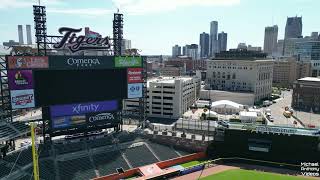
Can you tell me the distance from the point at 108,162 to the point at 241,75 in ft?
316

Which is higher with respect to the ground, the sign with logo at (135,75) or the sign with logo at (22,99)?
the sign with logo at (135,75)

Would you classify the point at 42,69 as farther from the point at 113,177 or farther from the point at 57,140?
the point at 113,177

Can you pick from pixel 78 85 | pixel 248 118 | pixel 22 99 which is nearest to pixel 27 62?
pixel 22 99

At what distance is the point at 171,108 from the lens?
9800cm

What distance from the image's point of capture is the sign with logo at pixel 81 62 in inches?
2116

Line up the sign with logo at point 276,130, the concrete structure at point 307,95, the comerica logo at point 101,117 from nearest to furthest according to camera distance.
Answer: the comerica logo at point 101,117, the sign with logo at point 276,130, the concrete structure at point 307,95

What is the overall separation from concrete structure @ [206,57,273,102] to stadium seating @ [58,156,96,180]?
94.6 m

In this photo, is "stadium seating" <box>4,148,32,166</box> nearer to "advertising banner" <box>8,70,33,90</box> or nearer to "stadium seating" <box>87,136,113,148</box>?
"stadium seating" <box>87,136,113,148</box>

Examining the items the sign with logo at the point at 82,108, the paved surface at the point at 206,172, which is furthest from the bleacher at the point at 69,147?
the paved surface at the point at 206,172

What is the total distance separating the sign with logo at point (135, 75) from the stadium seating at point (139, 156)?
1495cm

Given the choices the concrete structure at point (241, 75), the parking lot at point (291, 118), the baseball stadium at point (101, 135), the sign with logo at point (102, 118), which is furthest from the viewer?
the concrete structure at point (241, 75)

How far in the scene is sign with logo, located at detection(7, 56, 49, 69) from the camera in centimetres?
4950

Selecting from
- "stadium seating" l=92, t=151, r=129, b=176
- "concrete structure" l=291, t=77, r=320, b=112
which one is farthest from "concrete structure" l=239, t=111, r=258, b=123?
"stadium seating" l=92, t=151, r=129, b=176

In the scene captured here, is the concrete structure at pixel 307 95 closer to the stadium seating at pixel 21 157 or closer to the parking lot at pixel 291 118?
the parking lot at pixel 291 118
